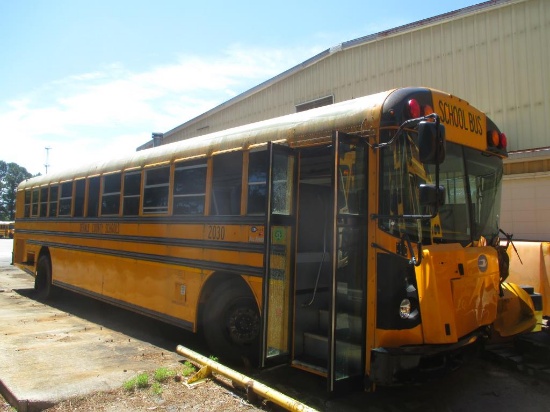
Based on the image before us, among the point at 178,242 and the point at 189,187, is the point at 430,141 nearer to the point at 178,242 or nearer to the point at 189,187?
the point at 189,187

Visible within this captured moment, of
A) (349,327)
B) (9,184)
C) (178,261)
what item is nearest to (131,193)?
(178,261)

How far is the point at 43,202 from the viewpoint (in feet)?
31.6

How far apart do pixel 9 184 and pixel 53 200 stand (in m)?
98.4

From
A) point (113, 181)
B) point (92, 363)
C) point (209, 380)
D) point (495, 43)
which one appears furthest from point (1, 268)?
point (495, 43)

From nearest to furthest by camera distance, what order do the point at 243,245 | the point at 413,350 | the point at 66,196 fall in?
Result: the point at 413,350 → the point at 243,245 → the point at 66,196

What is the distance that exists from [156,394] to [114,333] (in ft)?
8.90

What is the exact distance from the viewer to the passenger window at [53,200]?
9.05 meters

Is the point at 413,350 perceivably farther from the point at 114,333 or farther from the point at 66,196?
the point at 66,196

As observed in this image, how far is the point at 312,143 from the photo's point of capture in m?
4.21

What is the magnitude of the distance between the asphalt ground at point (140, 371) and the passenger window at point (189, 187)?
1.67 meters

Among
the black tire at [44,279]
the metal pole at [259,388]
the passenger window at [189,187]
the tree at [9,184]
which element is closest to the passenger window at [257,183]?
the passenger window at [189,187]

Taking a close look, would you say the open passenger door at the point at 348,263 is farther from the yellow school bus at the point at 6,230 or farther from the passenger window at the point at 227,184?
the yellow school bus at the point at 6,230

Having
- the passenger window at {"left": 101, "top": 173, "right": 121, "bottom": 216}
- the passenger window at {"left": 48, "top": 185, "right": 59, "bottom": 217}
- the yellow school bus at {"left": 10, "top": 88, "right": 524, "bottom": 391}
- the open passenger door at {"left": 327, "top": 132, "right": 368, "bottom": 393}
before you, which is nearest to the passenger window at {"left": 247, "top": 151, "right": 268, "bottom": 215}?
the yellow school bus at {"left": 10, "top": 88, "right": 524, "bottom": 391}

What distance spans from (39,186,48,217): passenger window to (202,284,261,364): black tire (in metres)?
6.00
